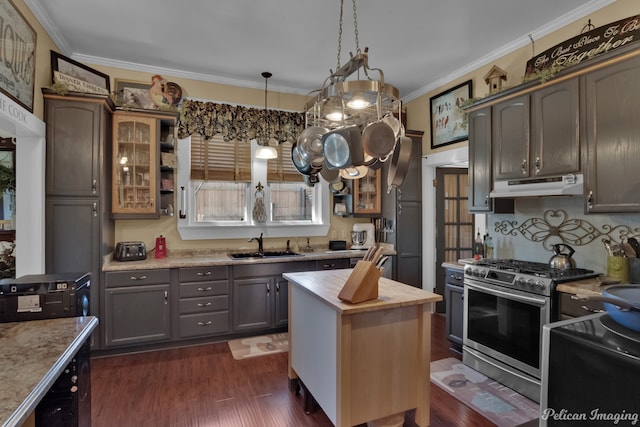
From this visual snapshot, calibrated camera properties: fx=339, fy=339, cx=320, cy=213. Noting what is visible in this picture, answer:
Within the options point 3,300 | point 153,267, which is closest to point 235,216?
point 153,267

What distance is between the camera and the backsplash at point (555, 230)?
8.47 feet

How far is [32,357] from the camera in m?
1.22

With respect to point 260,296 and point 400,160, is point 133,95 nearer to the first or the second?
point 260,296

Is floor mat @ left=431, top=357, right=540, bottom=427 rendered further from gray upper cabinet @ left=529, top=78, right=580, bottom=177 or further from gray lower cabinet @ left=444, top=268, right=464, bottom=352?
gray upper cabinet @ left=529, top=78, right=580, bottom=177

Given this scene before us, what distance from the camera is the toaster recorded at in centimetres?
350

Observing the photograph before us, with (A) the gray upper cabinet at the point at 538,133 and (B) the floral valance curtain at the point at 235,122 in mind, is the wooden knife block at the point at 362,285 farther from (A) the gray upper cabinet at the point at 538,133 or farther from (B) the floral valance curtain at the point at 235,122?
(B) the floral valance curtain at the point at 235,122

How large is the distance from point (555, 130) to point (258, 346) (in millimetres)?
3326

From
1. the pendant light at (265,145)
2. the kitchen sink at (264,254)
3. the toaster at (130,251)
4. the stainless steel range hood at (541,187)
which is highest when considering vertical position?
the pendant light at (265,145)

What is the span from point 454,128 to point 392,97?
8.48ft

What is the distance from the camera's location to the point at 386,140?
174cm

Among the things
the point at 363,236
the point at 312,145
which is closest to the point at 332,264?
the point at 363,236

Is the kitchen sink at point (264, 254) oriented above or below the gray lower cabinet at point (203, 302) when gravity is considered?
above

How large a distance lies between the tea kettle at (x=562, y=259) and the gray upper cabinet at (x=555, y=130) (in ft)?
1.98

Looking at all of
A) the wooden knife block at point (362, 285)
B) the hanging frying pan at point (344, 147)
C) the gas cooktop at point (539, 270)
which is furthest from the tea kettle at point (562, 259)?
the hanging frying pan at point (344, 147)
